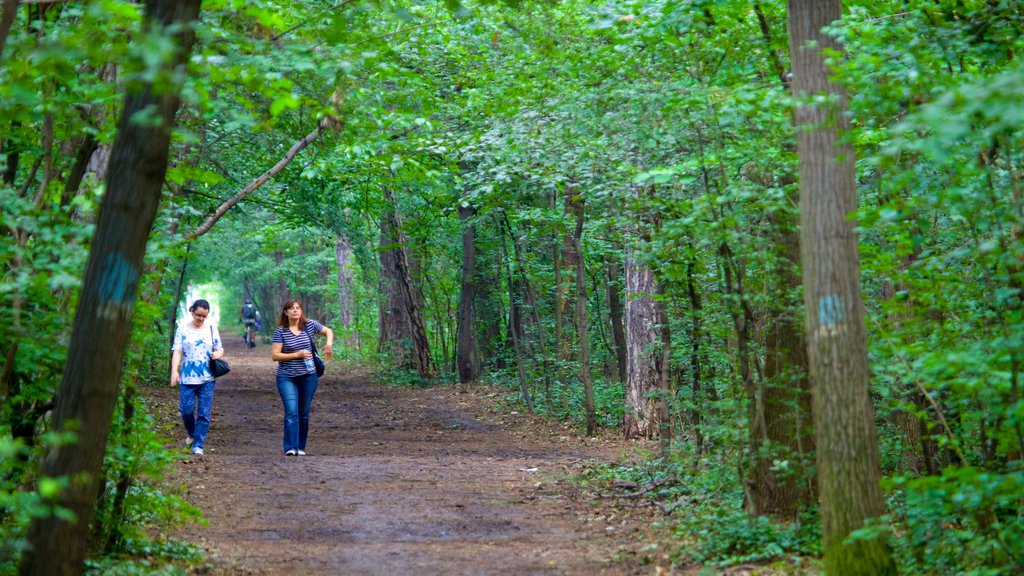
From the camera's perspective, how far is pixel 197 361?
12.1m

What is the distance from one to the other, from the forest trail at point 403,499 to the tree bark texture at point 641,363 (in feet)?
1.84

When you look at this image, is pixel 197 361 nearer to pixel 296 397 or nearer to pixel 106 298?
pixel 296 397

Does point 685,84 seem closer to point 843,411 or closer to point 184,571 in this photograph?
point 843,411

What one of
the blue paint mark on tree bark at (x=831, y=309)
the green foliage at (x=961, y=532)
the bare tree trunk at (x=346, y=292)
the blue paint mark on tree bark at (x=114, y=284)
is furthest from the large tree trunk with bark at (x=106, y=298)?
the bare tree trunk at (x=346, y=292)

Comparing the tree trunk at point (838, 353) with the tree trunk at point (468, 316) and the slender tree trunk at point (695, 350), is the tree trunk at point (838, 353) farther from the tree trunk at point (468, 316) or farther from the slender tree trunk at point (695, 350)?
the tree trunk at point (468, 316)

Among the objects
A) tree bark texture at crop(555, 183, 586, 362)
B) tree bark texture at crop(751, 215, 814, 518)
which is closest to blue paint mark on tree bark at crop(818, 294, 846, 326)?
tree bark texture at crop(751, 215, 814, 518)

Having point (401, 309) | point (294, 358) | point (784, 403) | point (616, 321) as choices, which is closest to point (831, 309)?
point (784, 403)

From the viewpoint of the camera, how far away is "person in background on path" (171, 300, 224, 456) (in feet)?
39.5

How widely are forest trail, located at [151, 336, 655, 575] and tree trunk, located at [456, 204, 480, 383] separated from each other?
493cm

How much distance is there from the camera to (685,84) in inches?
358

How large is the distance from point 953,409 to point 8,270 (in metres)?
5.97

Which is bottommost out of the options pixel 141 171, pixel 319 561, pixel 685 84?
pixel 319 561

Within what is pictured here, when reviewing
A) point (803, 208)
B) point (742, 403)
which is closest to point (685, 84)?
point (742, 403)

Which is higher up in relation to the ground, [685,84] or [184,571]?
[685,84]
